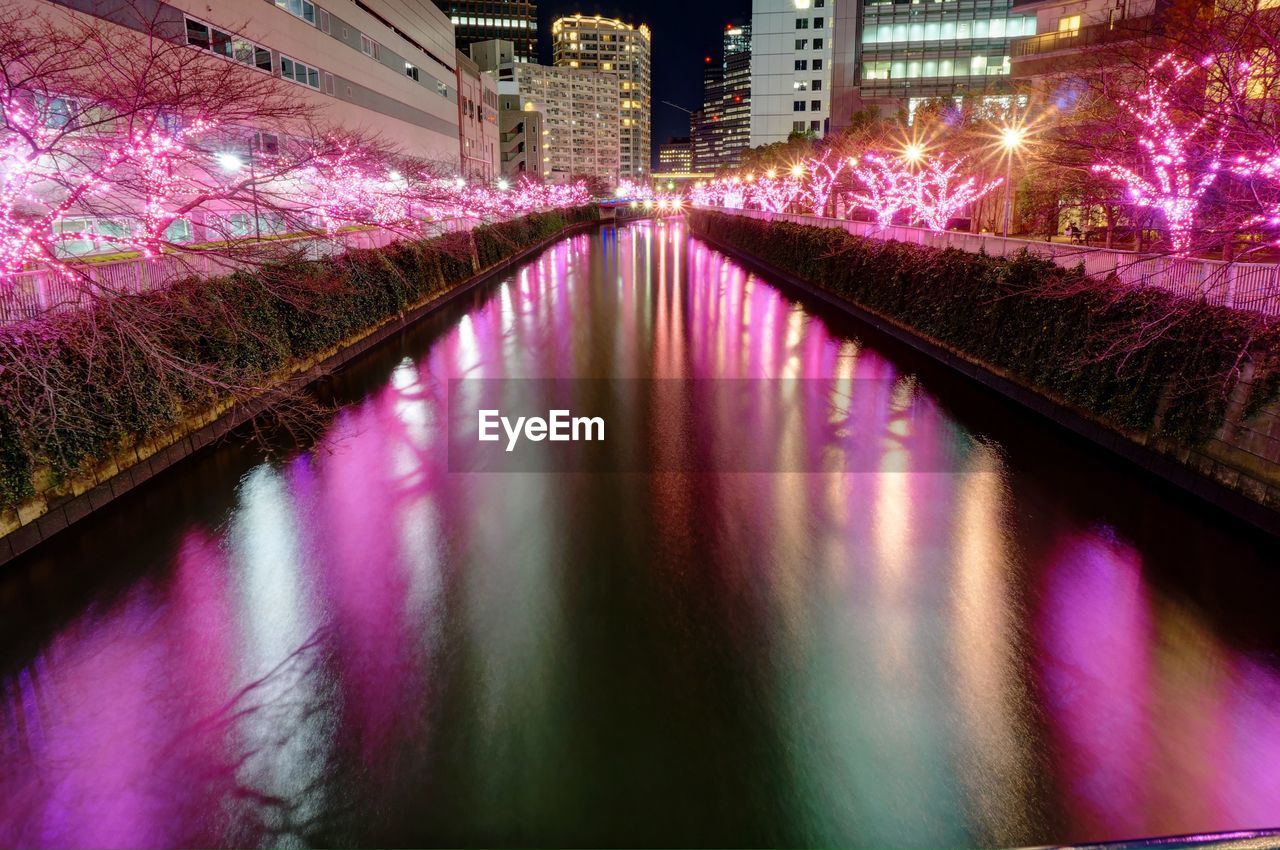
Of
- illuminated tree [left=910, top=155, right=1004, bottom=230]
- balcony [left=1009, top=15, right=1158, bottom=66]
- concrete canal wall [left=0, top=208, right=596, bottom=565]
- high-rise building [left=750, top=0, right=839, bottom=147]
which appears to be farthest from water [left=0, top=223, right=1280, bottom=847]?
high-rise building [left=750, top=0, right=839, bottom=147]

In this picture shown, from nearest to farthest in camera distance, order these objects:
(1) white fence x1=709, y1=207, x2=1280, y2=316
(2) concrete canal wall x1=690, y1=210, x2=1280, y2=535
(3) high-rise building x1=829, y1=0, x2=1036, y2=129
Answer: (2) concrete canal wall x1=690, y1=210, x2=1280, y2=535, (1) white fence x1=709, y1=207, x2=1280, y2=316, (3) high-rise building x1=829, y1=0, x2=1036, y2=129

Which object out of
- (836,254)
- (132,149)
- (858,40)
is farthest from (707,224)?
(132,149)

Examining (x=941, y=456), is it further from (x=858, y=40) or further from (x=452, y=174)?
(x=858, y=40)

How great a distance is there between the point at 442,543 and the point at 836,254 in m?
19.4

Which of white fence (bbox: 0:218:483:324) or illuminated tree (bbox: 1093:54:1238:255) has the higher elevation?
illuminated tree (bbox: 1093:54:1238:255)

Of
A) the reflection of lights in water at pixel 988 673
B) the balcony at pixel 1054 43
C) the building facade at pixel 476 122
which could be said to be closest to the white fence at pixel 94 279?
the reflection of lights in water at pixel 988 673

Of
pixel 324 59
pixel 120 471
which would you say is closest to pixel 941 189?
pixel 324 59

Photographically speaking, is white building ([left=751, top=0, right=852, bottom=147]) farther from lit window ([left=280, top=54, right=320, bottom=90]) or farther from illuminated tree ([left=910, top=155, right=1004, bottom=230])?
lit window ([left=280, top=54, right=320, bottom=90])

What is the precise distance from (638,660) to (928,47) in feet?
219

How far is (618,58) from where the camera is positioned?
176000mm

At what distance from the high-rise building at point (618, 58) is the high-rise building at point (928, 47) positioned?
109 metres

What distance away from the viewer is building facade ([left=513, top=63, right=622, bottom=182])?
150 m

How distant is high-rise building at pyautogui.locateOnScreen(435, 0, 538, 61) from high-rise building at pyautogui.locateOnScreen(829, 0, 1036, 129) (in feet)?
299

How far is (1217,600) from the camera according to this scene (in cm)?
672
